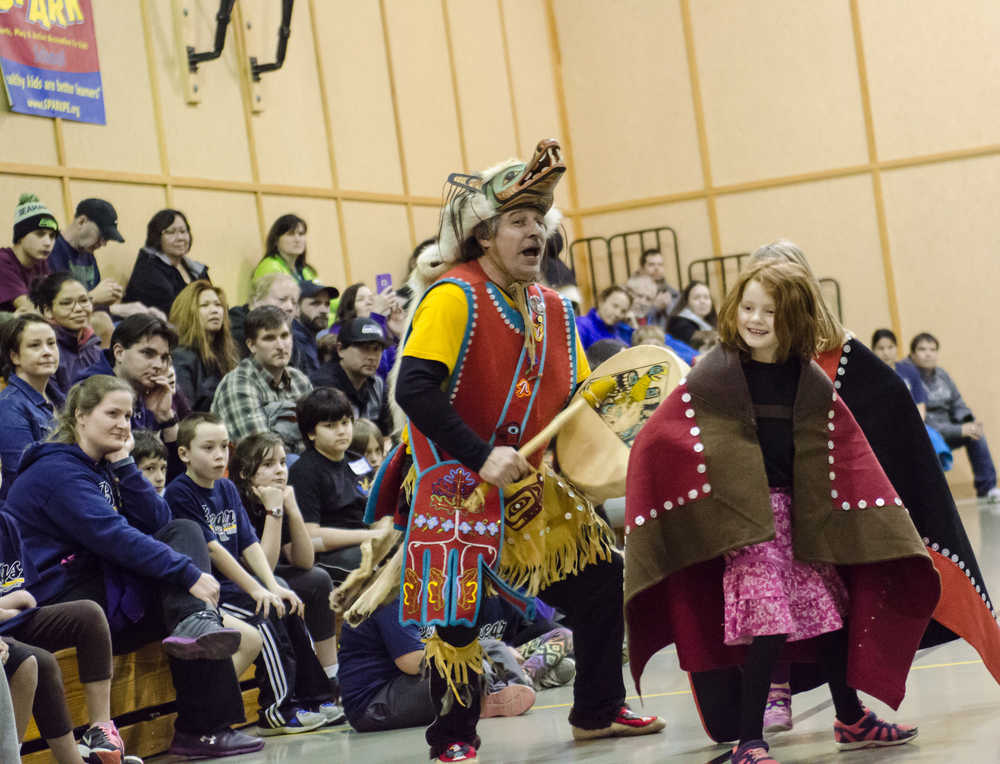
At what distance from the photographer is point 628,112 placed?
480 inches

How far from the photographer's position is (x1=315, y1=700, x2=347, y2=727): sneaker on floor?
4.77 metres

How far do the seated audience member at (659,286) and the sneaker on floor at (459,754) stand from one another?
740cm

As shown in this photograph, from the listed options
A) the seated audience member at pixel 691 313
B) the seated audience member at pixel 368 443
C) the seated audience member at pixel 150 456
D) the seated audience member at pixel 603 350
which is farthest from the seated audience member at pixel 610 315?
the seated audience member at pixel 150 456

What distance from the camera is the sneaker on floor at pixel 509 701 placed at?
4414 millimetres

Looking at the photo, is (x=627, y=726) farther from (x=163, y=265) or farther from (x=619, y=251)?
(x=619, y=251)

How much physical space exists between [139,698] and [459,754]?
1.49 meters

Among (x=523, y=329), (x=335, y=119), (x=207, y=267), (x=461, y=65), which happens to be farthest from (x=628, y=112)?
(x=523, y=329)

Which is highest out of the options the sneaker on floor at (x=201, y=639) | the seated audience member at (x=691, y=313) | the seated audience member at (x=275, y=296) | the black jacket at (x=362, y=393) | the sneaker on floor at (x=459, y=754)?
the seated audience member at (x=275, y=296)

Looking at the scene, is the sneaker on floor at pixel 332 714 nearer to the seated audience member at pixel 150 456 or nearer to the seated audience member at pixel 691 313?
the seated audience member at pixel 150 456

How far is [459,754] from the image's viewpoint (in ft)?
11.2

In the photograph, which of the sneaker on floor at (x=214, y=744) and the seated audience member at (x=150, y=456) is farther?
the seated audience member at (x=150, y=456)

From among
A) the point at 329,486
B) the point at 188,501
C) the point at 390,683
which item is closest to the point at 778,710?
the point at 390,683

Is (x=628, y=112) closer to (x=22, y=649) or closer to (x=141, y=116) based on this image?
(x=141, y=116)

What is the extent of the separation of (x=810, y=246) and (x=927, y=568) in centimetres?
871
